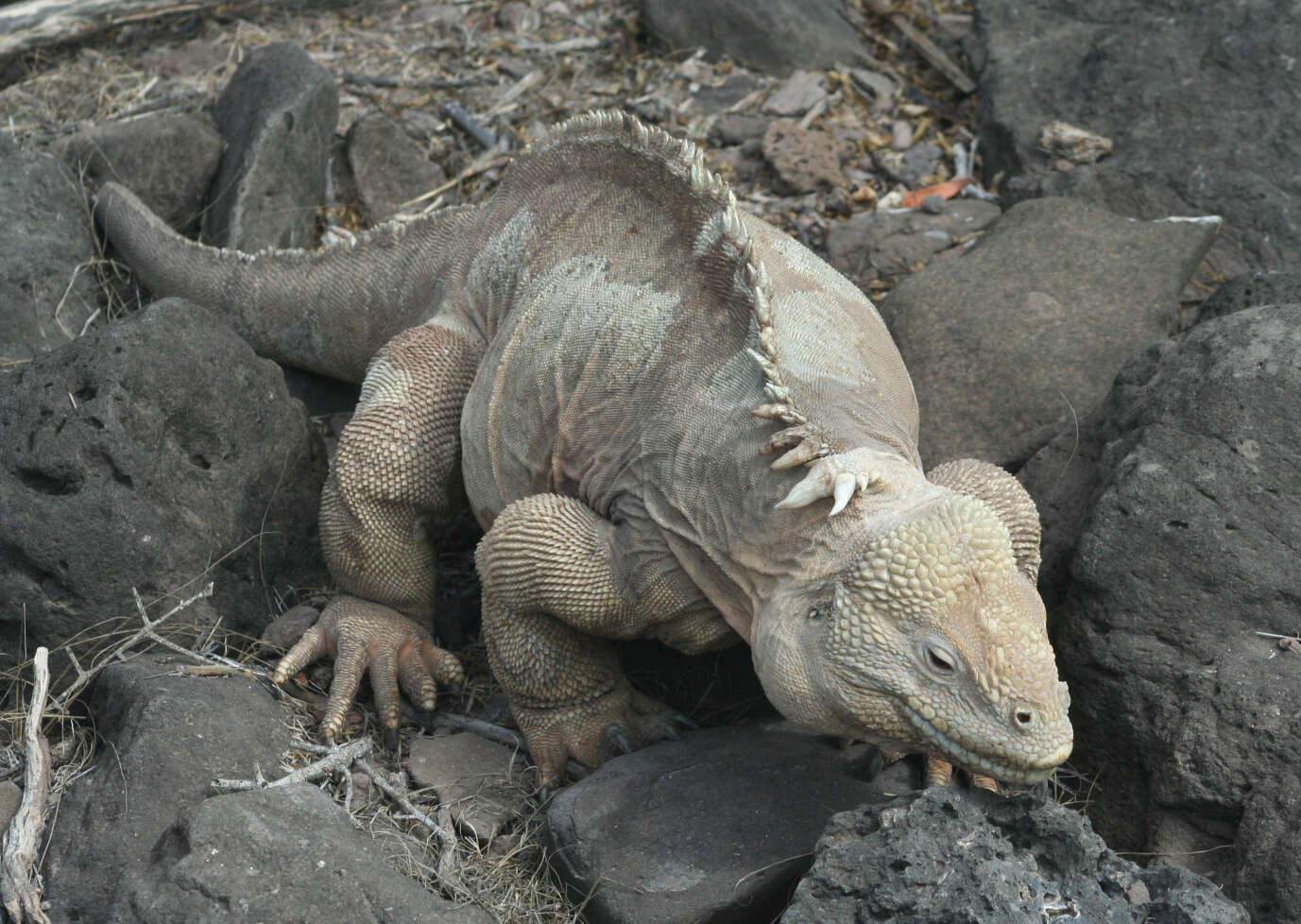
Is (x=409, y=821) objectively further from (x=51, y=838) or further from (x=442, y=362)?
(x=442, y=362)

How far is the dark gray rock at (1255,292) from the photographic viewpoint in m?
5.22

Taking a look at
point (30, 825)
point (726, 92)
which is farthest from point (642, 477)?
point (726, 92)

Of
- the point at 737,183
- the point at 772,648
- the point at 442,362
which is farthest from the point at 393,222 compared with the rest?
the point at 772,648

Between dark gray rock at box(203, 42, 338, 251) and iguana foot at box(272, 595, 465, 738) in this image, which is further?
dark gray rock at box(203, 42, 338, 251)

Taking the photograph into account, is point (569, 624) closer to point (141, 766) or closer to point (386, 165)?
point (141, 766)

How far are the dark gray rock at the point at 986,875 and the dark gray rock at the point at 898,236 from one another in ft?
12.5

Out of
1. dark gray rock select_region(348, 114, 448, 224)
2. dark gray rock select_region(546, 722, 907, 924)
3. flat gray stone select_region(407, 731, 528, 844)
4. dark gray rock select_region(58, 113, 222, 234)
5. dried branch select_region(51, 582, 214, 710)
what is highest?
dark gray rock select_region(58, 113, 222, 234)

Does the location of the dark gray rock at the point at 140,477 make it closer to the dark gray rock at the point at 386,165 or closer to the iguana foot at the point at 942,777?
the dark gray rock at the point at 386,165

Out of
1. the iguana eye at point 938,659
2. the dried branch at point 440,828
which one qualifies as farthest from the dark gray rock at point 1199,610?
the dried branch at point 440,828

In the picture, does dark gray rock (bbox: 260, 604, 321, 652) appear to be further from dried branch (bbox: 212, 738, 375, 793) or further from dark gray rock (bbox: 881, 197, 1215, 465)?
dark gray rock (bbox: 881, 197, 1215, 465)


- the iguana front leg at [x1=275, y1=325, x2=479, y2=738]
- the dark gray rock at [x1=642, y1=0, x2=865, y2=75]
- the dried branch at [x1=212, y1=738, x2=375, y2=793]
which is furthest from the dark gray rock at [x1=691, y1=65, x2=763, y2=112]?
the dried branch at [x1=212, y1=738, x2=375, y2=793]

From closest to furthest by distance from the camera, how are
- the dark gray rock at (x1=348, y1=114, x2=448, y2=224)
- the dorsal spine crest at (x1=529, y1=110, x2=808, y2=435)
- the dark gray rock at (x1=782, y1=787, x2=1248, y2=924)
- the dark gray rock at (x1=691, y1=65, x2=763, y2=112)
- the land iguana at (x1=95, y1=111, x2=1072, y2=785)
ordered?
the dark gray rock at (x1=782, y1=787, x2=1248, y2=924), the land iguana at (x1=95, y1=111, x2=1072, y2=785), the dorsal spine crest at (x1=529, y1=110, x2=808, y2=435), the dark gray rock at (x1=348, y1=114, x2=448, y2=224), the dark gray rock at (x1=691, y1=65, x2=763, y2=112)

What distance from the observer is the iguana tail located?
19.6 ft

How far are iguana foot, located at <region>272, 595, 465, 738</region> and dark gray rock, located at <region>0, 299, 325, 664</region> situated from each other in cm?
31
